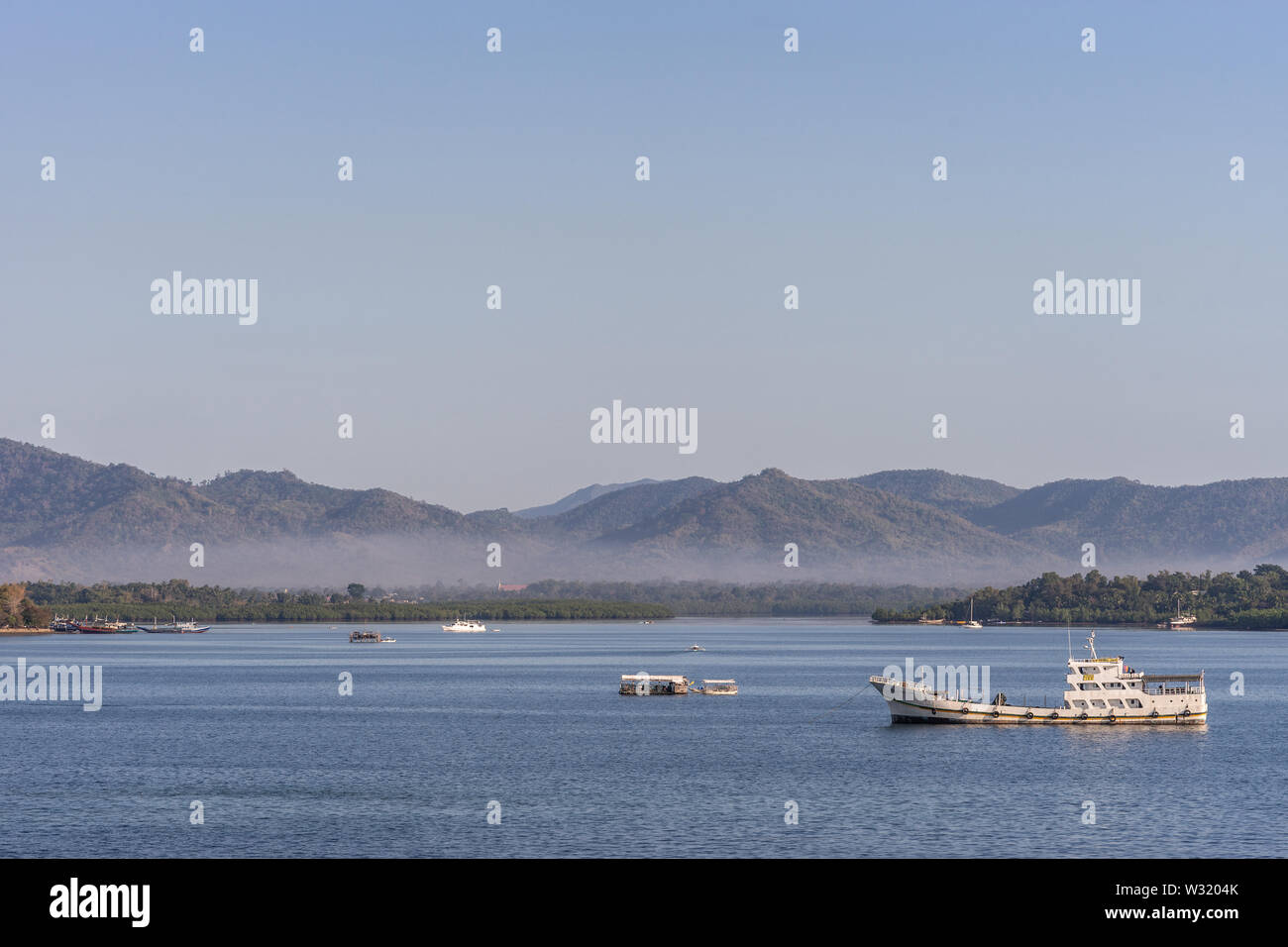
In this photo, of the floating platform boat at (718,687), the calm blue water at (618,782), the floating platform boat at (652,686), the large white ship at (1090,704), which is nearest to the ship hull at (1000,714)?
the large white ship at (1090,704)

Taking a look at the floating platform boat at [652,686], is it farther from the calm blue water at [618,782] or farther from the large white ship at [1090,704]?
the large white ship at [1090,704]

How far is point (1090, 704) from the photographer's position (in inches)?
4286

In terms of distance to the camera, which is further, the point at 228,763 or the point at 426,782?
the point at 228,763

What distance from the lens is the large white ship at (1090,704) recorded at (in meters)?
109

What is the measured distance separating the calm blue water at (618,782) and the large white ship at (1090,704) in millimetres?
1663

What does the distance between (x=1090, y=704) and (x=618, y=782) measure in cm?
4731

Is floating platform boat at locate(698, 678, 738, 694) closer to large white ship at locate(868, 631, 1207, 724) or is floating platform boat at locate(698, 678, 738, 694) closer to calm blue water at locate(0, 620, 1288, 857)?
calm blue water at locate(0, 620, 1288, 857)

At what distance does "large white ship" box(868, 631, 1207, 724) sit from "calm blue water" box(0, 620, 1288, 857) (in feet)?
5.45

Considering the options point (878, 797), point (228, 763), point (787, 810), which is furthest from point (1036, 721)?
point (228, 763)

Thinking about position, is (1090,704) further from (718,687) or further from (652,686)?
(652,686)

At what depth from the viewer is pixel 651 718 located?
122m
